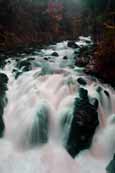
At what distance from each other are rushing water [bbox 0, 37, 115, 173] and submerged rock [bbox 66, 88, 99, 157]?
0.51ft

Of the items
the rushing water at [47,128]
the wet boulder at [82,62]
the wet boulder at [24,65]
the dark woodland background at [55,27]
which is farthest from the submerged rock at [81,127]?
the wet boulder at [82,62]

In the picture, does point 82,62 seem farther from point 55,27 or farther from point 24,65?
point 55,27

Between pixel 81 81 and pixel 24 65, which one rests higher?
pixel 81 81

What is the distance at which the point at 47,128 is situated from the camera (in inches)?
324

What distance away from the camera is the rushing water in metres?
7.22

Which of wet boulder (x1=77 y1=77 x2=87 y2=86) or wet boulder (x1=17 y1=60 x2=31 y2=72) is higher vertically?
wet boulder (x1=77 y1=77 x2=87 y2=86)

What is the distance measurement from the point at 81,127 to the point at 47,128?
1.01 metres

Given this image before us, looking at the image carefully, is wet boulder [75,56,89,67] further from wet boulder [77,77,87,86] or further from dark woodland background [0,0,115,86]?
wet boulder [77,77,87,86]

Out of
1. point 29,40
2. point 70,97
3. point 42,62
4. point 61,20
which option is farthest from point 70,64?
point 61,20

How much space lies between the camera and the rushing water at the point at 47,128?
284 inches

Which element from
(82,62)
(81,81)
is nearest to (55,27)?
(82,62)

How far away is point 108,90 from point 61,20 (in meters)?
23.2

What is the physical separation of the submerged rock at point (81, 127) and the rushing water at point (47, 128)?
155mm

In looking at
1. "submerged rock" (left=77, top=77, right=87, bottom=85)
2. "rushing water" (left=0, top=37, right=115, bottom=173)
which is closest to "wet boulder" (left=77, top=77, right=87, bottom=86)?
"submerged rock" (left=77, top=77, right=87, bottom=85)
